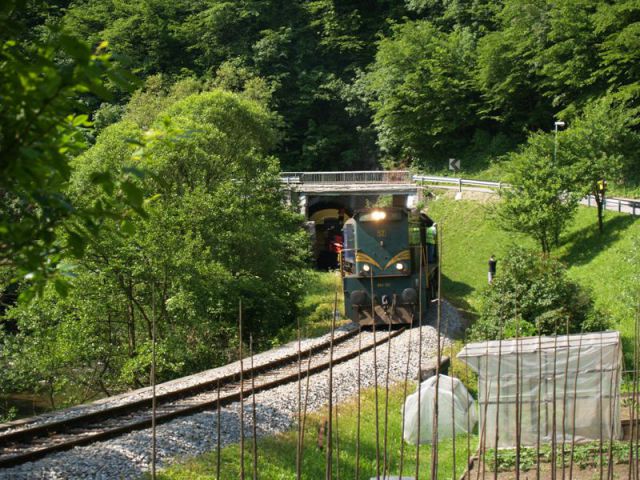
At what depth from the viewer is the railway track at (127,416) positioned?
37.1ft

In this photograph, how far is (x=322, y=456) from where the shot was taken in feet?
38.7

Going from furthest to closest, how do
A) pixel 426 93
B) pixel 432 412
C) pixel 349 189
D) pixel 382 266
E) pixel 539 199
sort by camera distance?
pixel 426 93, pixel 349 189, pixel 539 199, pixel 382 266, pixel 432 412

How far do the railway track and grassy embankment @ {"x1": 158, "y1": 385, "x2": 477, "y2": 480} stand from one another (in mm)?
1113

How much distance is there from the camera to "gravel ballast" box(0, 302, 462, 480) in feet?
33.5

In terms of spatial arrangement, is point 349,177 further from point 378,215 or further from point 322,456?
point 322,456

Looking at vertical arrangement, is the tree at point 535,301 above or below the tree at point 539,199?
below

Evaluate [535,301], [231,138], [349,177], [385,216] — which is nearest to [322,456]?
[535,301]

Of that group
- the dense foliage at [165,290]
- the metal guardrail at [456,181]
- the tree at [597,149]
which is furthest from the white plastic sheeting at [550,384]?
the metal guardrail at [456,181]

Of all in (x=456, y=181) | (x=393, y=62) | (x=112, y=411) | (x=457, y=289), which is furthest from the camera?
(x=393, y=62)

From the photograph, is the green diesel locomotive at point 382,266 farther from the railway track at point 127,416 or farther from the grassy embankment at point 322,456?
the grassy embankment at point 322,456

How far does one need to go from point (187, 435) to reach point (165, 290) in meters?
Result: 10.2

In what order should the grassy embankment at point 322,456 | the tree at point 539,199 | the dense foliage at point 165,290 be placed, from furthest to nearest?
1. the tree at point 539,199
2. the dense foliage at point 165,290
3. the grassy embankment at point 322,456

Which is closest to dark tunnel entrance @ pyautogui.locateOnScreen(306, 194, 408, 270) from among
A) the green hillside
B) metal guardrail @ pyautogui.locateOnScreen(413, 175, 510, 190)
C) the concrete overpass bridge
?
the concrete overpass bridge

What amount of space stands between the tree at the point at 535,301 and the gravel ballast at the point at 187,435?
2760 mm
